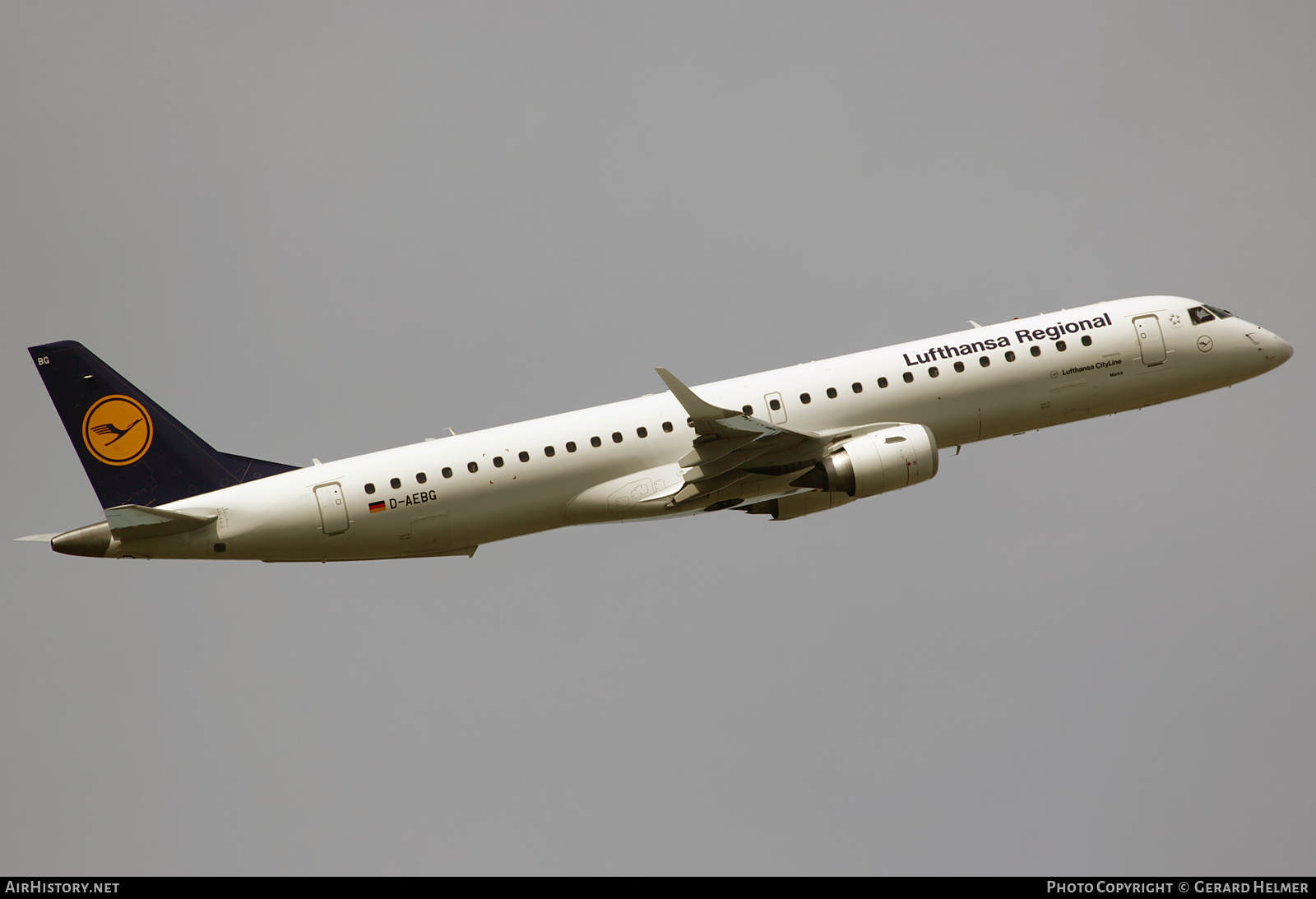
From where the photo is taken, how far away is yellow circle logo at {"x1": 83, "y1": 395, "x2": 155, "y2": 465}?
4791 centimetres

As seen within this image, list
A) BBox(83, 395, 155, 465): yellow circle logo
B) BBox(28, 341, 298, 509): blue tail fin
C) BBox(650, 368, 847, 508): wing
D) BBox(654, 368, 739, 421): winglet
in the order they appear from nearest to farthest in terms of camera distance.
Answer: BBox(654, 368, 739, 421): winglet → BBox(650, 368, 847, 508): wing → BBox(28, 341, 298, 509): blue tail fin → BBox(83, 395, 155, 465): yellow circle logo

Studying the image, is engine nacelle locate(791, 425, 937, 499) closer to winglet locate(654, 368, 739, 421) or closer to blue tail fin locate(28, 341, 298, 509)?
winglet locate(654, 368, 739, 421)

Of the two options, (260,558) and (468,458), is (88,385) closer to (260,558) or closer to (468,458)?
(260,558)

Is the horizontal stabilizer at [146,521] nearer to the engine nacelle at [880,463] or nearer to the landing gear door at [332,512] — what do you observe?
the landing gear door at [332,512]

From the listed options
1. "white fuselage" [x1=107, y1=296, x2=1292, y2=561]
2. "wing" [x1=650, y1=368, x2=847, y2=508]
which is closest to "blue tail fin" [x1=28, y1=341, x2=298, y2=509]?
"white fuselage" [x1=107, y1=296, x2=1292, y2=561]

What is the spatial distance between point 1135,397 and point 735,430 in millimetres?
16216

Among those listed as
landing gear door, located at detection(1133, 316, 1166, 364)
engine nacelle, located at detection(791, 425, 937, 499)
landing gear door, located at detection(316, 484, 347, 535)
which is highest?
landing gear door, located at detection(1133, 316, 1166, 364)

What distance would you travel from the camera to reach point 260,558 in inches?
1854

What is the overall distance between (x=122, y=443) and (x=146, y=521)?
4.21 m

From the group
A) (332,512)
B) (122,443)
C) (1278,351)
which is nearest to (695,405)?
(332,512)

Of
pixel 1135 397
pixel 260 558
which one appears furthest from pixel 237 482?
pixel 1135 397

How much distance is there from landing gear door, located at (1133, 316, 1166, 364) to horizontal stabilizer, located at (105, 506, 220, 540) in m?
34.0

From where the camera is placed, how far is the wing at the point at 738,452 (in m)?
45.3

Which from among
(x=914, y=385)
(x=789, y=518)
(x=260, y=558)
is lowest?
(x=260, y=558)
